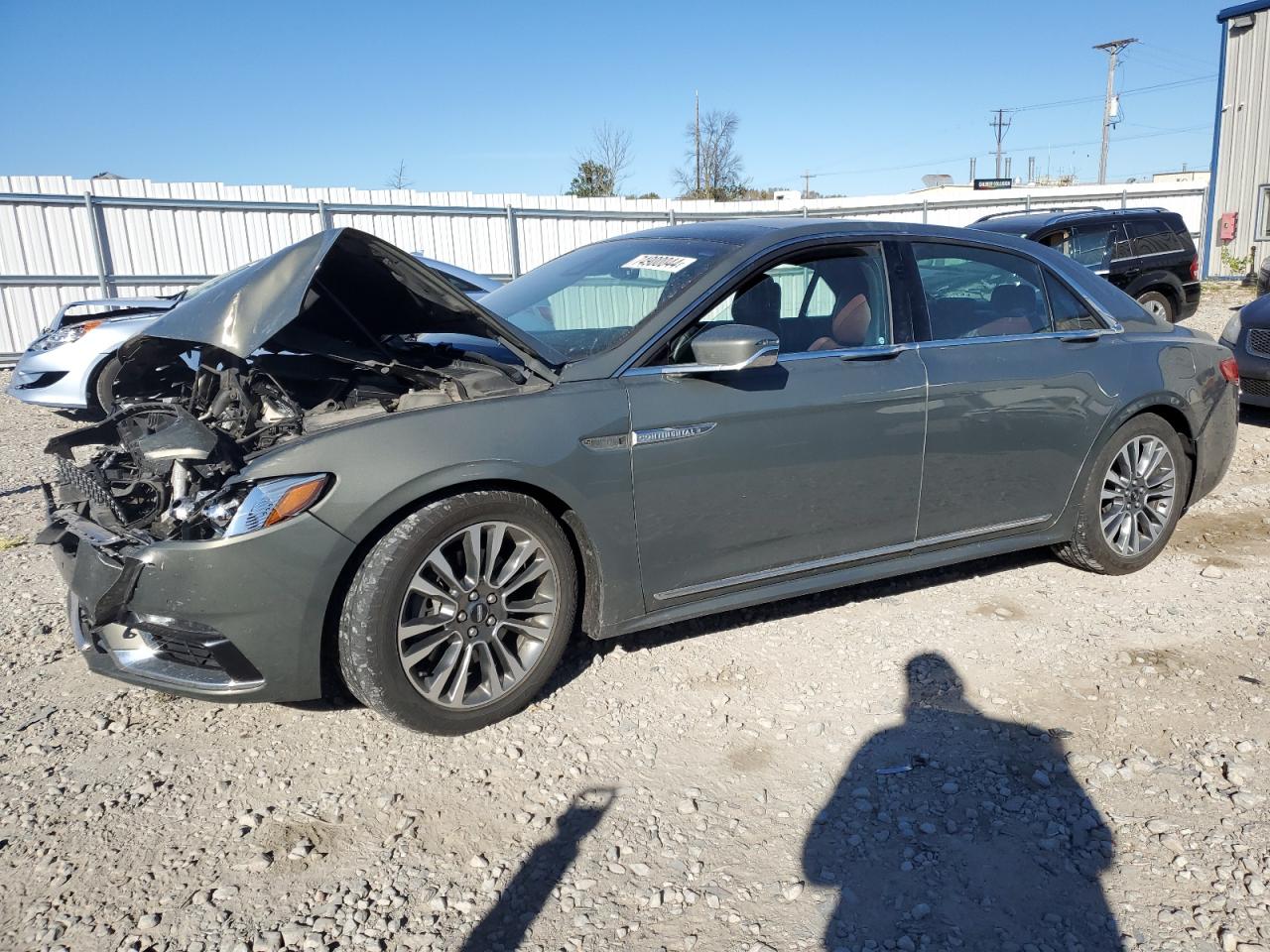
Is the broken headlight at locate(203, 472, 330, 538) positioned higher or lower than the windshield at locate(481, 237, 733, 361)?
lower

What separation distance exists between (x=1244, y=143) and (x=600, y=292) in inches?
922

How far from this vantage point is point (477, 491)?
9.92 ft

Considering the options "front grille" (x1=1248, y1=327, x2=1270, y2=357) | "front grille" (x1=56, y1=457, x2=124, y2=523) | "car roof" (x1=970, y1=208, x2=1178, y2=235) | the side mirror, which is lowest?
"front grille" (x1=1248, y1=327, x2=1270, y2=357)

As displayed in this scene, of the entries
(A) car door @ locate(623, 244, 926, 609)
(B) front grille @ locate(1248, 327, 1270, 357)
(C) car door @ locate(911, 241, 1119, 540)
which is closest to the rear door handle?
(A) car door @ locate(623, 244, 926, 609)

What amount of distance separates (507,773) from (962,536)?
7.36ft

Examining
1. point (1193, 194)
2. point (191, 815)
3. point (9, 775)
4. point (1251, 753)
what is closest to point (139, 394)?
point (9, 775)

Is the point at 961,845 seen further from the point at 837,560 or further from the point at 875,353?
the point at 875,353

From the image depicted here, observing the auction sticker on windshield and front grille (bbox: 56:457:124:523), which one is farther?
the auction sticker on windshield

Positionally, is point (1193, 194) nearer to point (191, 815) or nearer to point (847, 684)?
point (847, 684)

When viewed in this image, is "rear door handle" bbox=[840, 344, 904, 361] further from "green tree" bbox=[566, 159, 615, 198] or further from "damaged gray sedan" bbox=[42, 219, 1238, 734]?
"green tree" bbox=[566, 159, 615, 198]

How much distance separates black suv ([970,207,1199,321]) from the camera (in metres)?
11.4

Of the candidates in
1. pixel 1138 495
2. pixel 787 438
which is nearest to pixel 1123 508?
pixel 1138 495

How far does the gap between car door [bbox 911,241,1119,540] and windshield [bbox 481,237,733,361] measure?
105 cm

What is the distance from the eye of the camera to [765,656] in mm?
3717
